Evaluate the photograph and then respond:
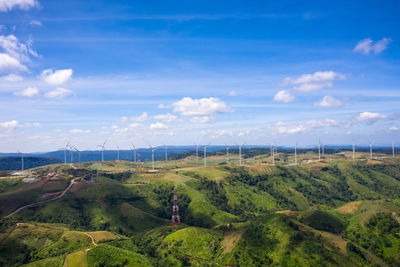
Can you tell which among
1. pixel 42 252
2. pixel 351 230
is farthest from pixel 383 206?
pixel 42 252

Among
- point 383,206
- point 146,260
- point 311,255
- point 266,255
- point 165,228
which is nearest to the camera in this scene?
point 311,255

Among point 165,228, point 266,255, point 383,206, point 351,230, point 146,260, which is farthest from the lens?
point 165,228

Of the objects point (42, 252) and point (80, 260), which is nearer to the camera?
point (80, 260)

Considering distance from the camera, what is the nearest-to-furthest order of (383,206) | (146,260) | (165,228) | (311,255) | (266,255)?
(311,255) → (266,255) → (146,260) → (383,206) → (165,228)

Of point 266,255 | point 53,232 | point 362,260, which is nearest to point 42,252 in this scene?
point 53,232

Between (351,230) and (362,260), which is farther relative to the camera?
(351,230)

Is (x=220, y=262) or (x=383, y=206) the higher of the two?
(x=383, y=206)

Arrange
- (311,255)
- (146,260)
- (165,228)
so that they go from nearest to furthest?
(311,255) < (146,260) < (165,228)

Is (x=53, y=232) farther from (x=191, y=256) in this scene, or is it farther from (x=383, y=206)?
(x=383, y=206)

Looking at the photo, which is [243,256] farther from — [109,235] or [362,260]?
[109,235]
